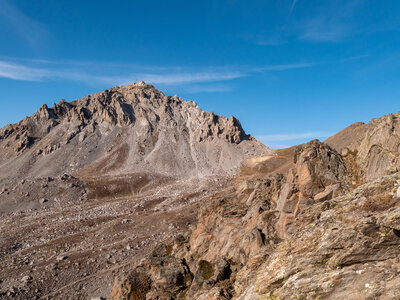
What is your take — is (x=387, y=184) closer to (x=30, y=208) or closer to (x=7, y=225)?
(x=7, y=225)

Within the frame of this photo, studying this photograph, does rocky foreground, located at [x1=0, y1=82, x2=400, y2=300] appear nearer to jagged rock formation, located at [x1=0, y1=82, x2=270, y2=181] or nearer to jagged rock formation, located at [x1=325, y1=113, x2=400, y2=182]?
jagged rock formation, located at [x1=325, y1=113, x2=400, y2=182]

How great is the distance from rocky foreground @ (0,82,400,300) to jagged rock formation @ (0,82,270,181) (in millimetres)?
1029

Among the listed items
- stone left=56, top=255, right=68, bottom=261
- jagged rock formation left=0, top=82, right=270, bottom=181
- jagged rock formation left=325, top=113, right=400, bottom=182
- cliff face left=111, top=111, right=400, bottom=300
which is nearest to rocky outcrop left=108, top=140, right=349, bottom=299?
cliff face left=111, top=111, right=400, bottom=300

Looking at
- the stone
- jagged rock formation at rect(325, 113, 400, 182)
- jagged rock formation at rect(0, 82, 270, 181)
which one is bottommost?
the stone

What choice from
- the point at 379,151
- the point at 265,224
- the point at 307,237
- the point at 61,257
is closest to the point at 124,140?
the point at 61,257

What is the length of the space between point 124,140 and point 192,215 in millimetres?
96753

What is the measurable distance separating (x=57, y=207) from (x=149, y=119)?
97.2 meters

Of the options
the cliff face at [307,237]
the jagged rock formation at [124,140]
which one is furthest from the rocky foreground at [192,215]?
the jagged rock formation at [124,140]

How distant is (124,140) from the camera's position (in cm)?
15750

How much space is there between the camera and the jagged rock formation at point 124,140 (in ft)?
441

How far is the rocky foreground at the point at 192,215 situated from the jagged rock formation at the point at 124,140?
103 cm

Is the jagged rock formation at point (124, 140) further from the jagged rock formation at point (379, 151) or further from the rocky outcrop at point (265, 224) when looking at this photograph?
the jagged rock formation at point (379, 151)

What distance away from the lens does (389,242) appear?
1108 centimetres

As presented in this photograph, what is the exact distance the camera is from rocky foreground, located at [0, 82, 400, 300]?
13.0m
